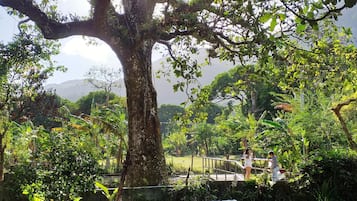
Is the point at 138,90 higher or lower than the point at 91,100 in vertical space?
lower

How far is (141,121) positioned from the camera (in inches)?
380

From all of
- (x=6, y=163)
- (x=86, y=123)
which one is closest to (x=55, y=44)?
(x=86, y=123)

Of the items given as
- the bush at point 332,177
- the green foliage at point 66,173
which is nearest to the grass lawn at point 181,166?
the bush at point 332,177

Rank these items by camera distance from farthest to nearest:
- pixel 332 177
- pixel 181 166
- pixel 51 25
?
pixel 181 166, pixel 51 25, pixel 332 177

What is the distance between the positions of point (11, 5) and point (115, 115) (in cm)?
741

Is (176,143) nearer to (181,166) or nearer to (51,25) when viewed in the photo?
(181,166)

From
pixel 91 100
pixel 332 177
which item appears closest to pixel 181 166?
pixel 332 177

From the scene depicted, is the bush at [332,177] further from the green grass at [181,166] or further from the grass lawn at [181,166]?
the grass lawn at [181,166]

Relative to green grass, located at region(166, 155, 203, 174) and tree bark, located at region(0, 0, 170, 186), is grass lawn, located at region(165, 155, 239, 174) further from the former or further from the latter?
tree bark, located at region(0, 0, 170, 186)


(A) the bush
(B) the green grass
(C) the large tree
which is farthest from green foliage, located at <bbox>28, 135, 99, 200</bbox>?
(B) the green grass

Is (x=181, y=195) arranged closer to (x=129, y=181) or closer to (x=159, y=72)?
(x=129, y=181)

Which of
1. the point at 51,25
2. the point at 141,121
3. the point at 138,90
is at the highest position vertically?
the point at 51,25

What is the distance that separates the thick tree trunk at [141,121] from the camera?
9.50 metres

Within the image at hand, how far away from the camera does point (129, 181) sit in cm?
949
